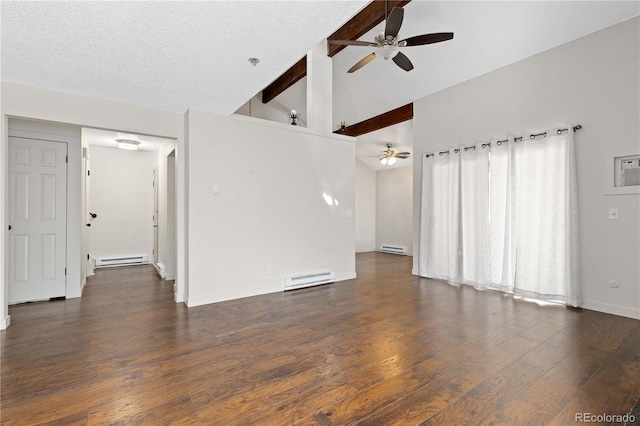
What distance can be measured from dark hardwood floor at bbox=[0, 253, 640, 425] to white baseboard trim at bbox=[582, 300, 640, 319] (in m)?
0.12

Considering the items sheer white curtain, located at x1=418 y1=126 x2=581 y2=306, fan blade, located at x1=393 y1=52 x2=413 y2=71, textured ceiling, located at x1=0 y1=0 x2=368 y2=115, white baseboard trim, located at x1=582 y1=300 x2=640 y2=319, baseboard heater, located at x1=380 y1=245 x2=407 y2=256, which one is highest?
fan blade, located at x1=393 y1=52 x2=413 y2=71

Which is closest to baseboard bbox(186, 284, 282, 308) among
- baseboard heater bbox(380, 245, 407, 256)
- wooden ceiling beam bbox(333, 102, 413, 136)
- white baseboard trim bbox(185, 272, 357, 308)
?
white baseboard trim bbox(185, 272, 357, 308)

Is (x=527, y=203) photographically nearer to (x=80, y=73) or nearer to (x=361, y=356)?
(x=361, y=356)

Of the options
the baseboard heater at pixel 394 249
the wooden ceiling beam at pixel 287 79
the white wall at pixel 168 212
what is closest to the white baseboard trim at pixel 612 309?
the baseboard heater at pixel 394 249

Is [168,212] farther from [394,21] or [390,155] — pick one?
[390,155]

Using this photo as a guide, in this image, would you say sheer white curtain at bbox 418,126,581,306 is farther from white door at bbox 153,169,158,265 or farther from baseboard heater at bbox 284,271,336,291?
white door at bbox 153,169,158,265

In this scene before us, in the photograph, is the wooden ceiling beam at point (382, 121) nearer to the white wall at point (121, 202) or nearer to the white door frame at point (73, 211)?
the white wall at point (121, 202)

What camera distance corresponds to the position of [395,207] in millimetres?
8828

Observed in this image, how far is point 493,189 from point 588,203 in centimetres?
111

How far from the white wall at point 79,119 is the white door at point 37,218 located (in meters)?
0.16

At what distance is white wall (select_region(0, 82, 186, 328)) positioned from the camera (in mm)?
2971

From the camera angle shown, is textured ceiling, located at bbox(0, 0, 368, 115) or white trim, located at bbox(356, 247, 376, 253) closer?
textured ceiling, located at bbox(0, 0, 368, 115)

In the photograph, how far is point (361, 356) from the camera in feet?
7.97

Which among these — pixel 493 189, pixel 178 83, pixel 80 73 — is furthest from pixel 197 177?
pixel 493 189
